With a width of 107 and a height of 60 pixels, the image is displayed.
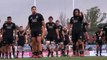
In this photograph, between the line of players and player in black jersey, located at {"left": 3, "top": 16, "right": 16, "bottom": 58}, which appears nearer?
the line of players

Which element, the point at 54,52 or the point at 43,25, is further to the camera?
the point at 54,52

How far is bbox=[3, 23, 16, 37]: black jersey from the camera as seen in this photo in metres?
24.1

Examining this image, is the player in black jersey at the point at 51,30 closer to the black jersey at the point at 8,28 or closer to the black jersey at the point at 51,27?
the black jersey at the point at 51,27

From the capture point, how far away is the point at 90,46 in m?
39.3

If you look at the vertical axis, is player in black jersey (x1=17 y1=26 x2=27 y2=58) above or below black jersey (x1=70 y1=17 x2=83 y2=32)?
below

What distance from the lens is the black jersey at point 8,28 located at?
24055 mm

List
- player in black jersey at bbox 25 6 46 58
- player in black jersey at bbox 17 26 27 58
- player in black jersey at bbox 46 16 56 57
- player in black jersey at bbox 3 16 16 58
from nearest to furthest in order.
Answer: player in black jersey at bbox 25 6 46 58, player in black jersey at bbox 3 16 16 58, player in black jersey at bbox 46 16 56 57, player in black jersey at bbox 17 26 27 58

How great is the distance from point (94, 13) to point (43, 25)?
6873 centimetres

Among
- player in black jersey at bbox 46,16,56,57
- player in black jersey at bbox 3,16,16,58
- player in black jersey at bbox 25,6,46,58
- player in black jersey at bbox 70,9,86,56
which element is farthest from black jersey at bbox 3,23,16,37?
player in black jersey at bbox 25,6,46,58

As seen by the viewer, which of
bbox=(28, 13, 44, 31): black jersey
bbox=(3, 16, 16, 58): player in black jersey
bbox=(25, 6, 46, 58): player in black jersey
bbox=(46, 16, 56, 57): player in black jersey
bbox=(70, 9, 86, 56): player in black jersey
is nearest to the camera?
bbox=(25, 6, 46, 58): player in black jersey

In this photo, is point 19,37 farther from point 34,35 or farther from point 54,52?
point 34,35

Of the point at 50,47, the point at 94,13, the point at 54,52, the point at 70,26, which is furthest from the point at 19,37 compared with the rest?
the point at 94,13

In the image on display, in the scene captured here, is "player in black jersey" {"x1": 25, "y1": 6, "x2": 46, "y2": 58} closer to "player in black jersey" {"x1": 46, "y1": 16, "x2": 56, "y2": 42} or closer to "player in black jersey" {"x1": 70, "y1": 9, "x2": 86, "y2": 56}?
"player in black jersey" {"x1": 70, "y1": 9, "x2": 86, "y2": 56}

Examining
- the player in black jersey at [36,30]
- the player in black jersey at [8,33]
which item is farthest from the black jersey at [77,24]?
the player in black jersey at [8,33]
